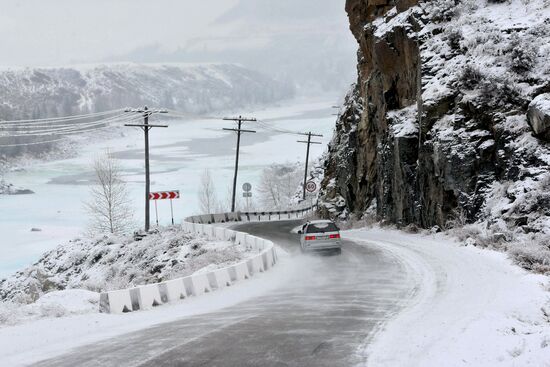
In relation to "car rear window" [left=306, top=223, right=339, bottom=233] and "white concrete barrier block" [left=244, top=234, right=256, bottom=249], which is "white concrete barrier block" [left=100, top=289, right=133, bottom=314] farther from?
"white concrete barrier block" [left=244, top=234, right=256, bottom=249]

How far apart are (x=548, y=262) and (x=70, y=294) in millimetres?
12720

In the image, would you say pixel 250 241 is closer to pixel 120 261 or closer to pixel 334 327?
pixel 120 261

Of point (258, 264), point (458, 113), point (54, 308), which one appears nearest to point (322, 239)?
point (258, 264)

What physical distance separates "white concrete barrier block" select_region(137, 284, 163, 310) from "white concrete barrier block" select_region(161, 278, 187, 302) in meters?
0.35

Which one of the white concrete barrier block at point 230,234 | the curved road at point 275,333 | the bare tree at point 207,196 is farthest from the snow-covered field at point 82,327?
the bare tree at point 207,196

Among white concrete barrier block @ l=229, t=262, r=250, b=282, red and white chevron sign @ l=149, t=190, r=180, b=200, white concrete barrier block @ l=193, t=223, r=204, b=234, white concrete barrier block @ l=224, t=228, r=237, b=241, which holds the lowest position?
white concrete barrier block @ l=193, t=223, r=204, b=234

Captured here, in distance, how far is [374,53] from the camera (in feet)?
121

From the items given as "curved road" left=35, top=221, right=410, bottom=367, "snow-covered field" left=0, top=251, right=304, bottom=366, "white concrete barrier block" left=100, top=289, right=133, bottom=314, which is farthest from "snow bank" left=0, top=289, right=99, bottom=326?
"curved road" left=35, top=221, right=410, bottom=367

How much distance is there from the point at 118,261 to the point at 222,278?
23574 mm

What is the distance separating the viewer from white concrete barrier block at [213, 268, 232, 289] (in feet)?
55.7

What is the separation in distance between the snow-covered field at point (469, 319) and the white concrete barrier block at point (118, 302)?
252 inches

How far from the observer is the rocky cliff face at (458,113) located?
73.4 ft

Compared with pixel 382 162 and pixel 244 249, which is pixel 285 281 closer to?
pixel 244 249

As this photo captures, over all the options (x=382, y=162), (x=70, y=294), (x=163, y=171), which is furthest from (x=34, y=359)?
(x=163, y=171)
